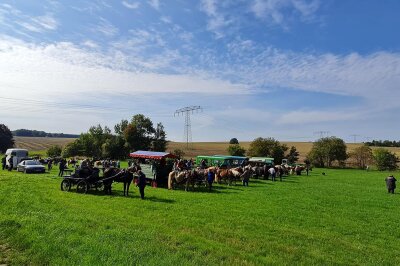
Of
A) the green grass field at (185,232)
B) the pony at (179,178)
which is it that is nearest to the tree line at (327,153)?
the pony at (179,178)

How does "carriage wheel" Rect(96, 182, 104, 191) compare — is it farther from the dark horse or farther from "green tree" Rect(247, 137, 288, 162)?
"green tree" Rect(247, 137, 288, 162)

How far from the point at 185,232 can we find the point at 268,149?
84865 millimetres

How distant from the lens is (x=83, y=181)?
22.5m

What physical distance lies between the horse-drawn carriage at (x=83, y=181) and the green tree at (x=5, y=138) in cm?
9667

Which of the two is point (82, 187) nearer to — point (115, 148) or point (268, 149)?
point (115, 148)

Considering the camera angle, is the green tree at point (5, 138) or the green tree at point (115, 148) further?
the green tree at point (5, 138)

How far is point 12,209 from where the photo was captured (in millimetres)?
15094

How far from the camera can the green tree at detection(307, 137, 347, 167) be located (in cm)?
10119

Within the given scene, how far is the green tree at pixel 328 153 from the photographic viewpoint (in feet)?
332

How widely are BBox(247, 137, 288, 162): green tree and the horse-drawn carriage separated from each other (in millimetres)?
74038

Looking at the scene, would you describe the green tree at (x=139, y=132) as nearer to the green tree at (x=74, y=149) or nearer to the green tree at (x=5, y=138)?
the green tree at (x=74, y=149)

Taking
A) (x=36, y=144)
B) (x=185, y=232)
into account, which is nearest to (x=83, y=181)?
(x=185, y=232)

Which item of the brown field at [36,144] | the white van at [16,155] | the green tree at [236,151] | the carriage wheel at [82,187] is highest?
the brown field at [36,144]

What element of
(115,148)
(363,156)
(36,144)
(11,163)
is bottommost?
(11,163)
